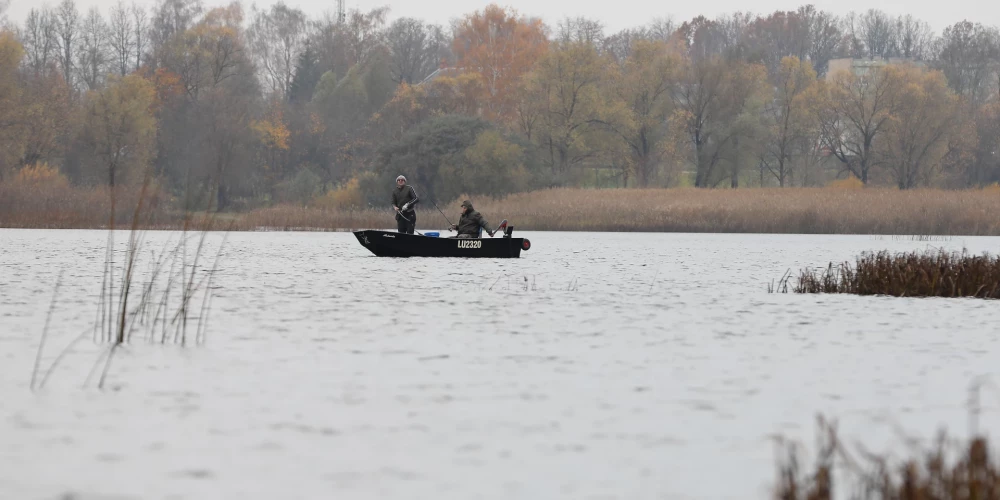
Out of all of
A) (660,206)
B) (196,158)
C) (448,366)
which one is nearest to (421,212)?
(660,206)

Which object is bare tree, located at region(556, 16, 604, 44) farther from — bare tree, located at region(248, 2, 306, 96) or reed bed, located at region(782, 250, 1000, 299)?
reed bed, located at region(782, 250, 1000, 299)

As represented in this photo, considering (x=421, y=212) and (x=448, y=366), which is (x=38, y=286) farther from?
(x=421, y=212)

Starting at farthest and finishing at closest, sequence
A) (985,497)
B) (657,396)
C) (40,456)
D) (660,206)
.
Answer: (660,206) < (657,396) < (40,456) < (985,497)

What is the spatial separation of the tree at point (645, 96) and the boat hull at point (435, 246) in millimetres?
41977

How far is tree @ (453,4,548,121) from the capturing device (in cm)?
7900

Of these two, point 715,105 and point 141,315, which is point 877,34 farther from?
point 141,315

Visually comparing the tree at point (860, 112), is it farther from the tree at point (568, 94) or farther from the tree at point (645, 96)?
the tree at point (568, 94)

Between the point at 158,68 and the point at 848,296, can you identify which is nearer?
the point at 848,296

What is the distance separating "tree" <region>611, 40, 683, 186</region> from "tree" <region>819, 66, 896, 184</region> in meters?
8.70

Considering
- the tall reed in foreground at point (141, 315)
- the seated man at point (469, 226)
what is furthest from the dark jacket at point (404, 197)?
the tall reed in foreground at point (141, 315)

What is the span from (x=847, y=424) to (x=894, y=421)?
1.21 feet

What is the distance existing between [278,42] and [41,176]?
125ft

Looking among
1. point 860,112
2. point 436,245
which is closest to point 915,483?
point 436,245

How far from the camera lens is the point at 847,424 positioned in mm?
8656
